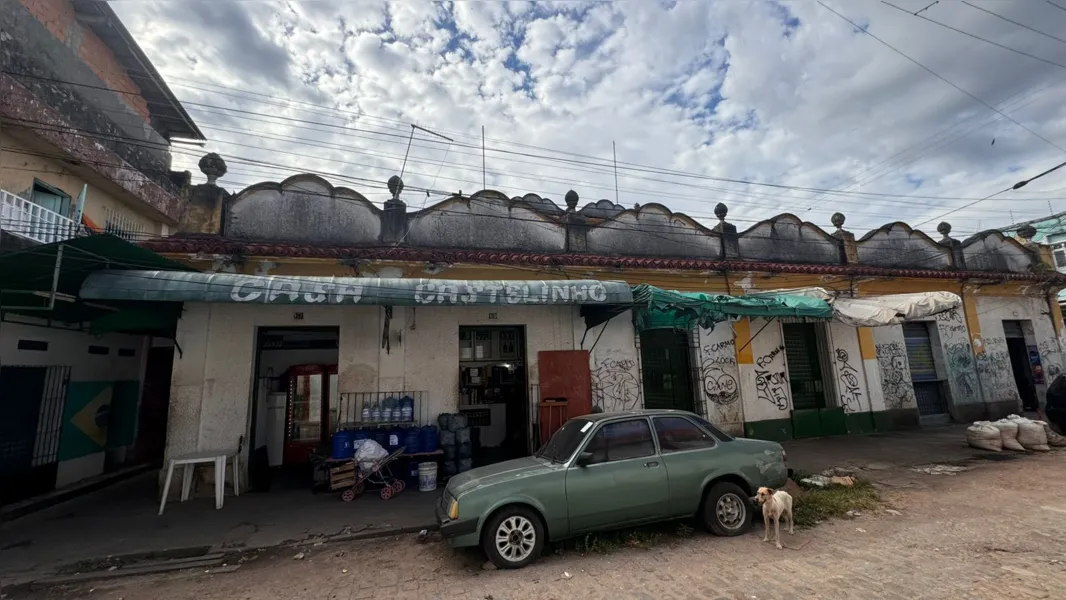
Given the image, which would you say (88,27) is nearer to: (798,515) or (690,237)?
(690,237)

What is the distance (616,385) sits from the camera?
10.5 m

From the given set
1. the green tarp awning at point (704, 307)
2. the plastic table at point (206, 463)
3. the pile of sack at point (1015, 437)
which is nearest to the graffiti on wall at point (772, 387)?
the green tarp awning at point (704, 307)

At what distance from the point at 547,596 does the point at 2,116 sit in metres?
10.6

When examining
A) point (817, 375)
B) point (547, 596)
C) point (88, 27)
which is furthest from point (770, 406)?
point (88, 27)

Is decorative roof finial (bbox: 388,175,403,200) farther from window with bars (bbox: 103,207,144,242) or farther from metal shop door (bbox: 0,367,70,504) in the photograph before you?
metal shop door (bbox: 0,367,70,504)

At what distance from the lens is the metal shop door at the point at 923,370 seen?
1369cm

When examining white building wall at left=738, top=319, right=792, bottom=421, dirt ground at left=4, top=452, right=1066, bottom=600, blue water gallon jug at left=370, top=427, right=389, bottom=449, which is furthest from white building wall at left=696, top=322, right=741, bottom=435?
blue water gallon jug at left=370, top=427, right=389, bottom=449

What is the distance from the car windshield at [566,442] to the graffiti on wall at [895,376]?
11.6 m

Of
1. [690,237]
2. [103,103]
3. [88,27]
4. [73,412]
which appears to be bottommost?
[73,412]

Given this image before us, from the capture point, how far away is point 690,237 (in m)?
12.5

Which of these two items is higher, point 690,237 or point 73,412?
point 690,237

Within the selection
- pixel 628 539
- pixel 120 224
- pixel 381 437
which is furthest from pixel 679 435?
pixel 120 224

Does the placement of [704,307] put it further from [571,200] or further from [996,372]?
[996,372]

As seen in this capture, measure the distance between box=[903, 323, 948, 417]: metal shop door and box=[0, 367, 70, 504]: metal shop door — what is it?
68.8 feet
